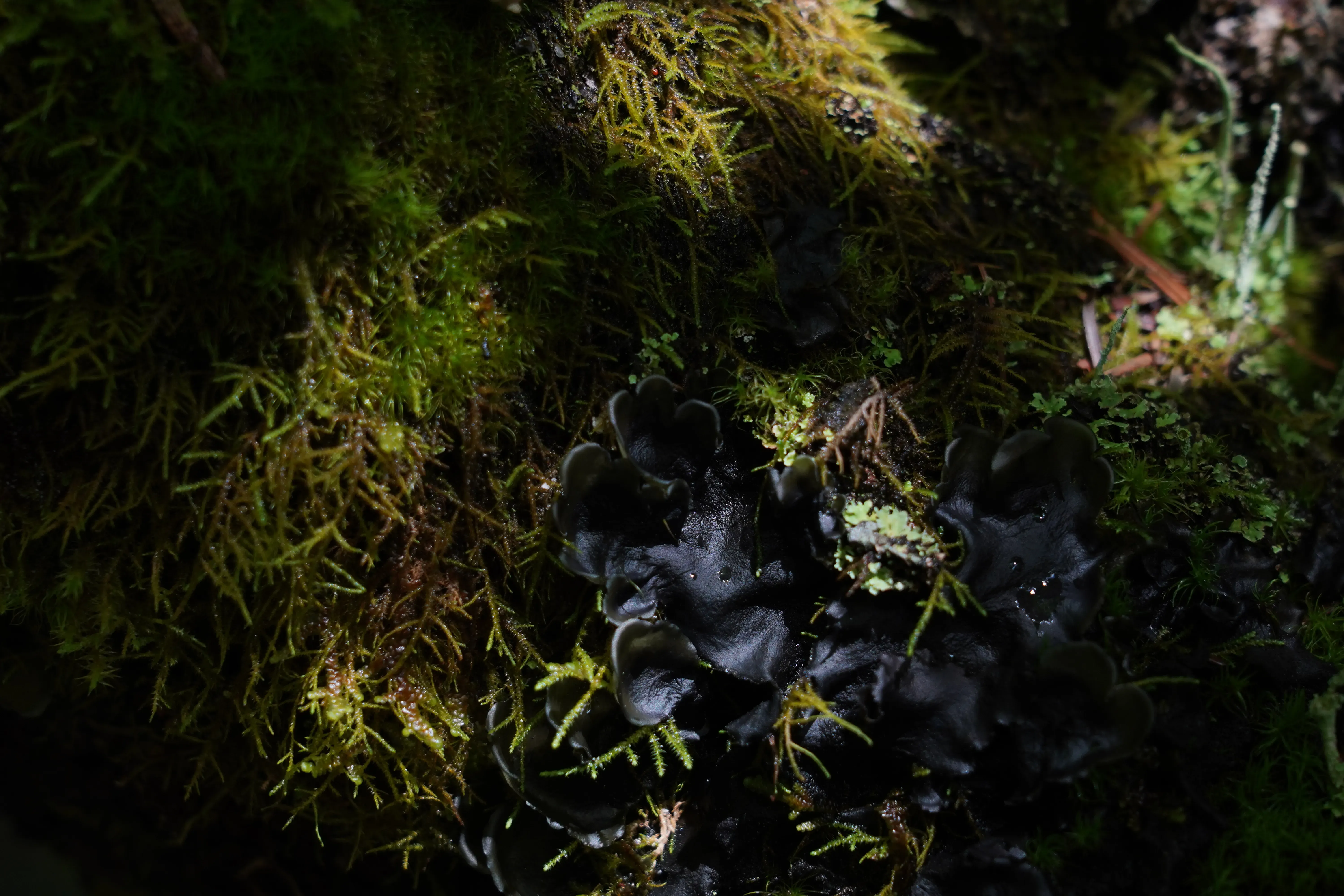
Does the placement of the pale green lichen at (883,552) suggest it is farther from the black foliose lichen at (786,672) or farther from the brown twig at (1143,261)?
the brown twig at (1143,261)

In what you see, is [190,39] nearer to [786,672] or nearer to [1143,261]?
[786,672]

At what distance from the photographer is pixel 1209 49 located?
3033 mm

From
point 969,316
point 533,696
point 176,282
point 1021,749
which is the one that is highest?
point 176,282

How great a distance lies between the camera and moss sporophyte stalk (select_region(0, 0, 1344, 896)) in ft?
5.91

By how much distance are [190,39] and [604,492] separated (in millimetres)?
1286

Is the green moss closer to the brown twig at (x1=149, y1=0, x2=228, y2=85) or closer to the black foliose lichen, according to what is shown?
the black foliose lichen

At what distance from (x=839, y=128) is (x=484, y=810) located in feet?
7.17

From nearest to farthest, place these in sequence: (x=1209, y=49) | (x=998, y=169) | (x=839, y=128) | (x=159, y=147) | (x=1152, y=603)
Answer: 1. (x=159, y=147)
2. (x=1152, y=603)
3. (x=839, y=128)
4. (x=998, y=169)
5. (x=1209, y=49)

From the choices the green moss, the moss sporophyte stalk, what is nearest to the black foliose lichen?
the moss sporophyte stalk

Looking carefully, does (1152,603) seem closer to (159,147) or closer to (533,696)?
(533,696)

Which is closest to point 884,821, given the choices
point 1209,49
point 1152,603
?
point 1152,603

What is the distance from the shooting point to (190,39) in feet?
5.58

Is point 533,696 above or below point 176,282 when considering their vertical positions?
below

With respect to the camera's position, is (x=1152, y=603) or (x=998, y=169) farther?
(x=998, y=169)
